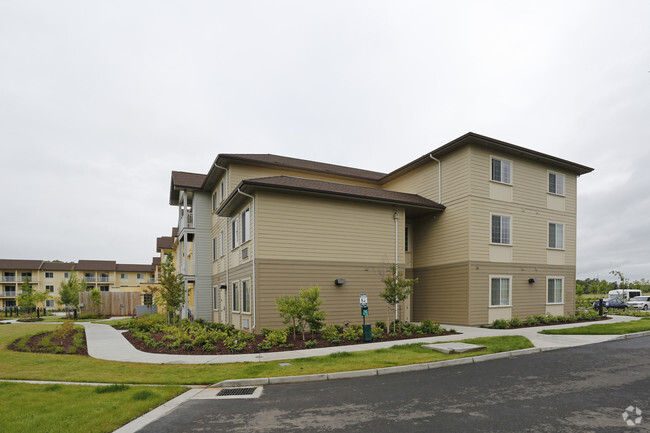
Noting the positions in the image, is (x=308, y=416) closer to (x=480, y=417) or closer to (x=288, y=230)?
(x=480, y=417)

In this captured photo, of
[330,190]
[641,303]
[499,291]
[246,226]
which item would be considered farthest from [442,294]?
[641,303]

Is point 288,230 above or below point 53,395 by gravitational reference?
above

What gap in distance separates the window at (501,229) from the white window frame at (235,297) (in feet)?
44.2

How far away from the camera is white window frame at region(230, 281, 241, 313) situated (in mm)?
19219

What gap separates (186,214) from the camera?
26109mm

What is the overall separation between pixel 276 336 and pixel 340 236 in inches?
244

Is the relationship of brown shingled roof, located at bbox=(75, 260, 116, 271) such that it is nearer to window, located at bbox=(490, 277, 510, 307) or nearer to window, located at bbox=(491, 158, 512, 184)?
window, located at bbox=(490, 277, 510, 307)

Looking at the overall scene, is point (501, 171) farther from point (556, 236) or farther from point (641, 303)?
point (641, 303)

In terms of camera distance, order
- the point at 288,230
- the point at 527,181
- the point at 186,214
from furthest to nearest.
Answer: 1. the point at 186,214
2. the point at 527,181
3. the point at 288,230

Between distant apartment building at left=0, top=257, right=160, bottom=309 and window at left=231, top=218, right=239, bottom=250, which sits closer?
window at left=231, top=218, right=239, bottom=250

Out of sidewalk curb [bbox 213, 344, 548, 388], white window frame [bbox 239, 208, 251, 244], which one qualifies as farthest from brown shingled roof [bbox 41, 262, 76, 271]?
sidewalk curb [bbox 213, 344, 548, 388]

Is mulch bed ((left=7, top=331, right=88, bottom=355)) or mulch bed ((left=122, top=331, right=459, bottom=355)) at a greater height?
mulch bed ((left=122, top=331, right=459, bottom=355))

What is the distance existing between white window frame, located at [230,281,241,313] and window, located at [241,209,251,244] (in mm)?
2654

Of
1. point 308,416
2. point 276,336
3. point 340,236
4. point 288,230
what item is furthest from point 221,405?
point 340,236
